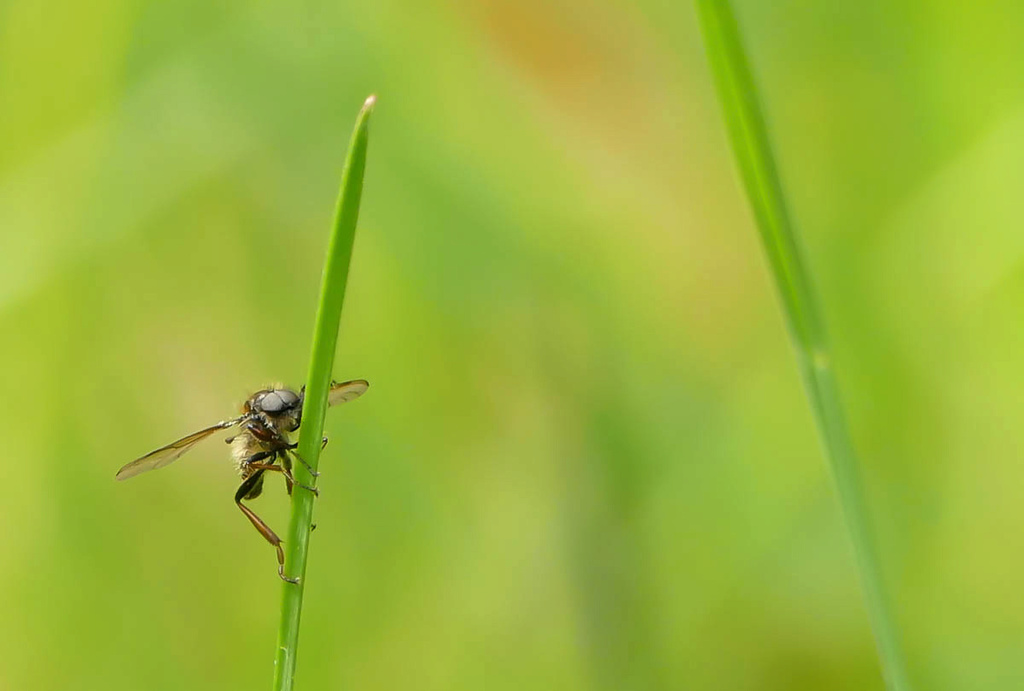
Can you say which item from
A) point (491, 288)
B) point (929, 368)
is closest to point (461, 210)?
point (491, 288)

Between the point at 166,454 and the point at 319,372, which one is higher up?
the point at 319,372

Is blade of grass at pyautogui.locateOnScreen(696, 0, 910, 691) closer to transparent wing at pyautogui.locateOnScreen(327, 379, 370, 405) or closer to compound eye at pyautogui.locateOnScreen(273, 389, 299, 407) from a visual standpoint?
transparent wing at pyautogui.locateOnScreen(327, 379, 370, 405)

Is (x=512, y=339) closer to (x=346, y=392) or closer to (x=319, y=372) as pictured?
(x=346, y=392)

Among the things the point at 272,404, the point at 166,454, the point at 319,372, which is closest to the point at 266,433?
the point at 272,404

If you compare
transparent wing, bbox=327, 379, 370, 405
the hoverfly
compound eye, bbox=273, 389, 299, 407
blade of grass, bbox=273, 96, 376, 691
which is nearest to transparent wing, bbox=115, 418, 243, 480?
the hoverfly

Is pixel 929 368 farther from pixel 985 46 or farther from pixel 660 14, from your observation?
pixel 660 14

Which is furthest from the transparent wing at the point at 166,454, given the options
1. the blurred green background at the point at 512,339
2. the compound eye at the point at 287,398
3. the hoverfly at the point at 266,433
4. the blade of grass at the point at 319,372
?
the blade of grass at the point at 319,372
